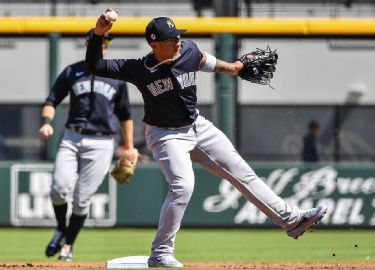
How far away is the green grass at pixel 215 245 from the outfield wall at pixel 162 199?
0.12 meters

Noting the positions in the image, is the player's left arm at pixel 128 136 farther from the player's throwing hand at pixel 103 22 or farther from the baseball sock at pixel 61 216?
the player's throwing hand at pixel 103 22

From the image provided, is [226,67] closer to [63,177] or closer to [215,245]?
[63,177]

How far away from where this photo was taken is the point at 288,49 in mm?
13703

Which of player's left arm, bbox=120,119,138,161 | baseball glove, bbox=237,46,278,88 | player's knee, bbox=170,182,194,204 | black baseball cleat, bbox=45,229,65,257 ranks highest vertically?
baseball glove, bbox=237,46,278,88

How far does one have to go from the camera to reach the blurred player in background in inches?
345

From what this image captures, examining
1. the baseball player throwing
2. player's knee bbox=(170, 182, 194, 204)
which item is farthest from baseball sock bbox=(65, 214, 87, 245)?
player's knee bbox=(170, 182, 194, 204)

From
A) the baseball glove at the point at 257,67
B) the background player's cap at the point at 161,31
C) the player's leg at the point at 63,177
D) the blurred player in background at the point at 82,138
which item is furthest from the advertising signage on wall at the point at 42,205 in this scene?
the background player's cap at the point at 161,31

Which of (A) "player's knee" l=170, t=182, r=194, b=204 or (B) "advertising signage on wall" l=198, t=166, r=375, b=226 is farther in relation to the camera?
(B) "advertising signage on wall" l=198, t=166, r=375, b=226

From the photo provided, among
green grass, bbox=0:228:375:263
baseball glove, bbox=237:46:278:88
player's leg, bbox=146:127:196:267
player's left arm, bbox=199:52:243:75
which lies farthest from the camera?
green grass, bbox=0:228:375:263

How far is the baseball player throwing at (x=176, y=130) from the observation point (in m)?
6.90

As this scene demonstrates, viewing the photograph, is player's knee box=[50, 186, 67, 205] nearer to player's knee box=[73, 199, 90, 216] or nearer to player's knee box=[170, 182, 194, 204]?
player's knee box=[73, 199, 90, 216]

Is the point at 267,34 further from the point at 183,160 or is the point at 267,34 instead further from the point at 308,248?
A: the point at 183,160

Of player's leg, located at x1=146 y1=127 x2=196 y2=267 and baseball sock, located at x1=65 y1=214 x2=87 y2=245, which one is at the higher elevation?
player's leg, located at x1=146 y1=127 x2=196 y2=267

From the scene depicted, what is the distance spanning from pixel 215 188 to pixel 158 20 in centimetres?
539
